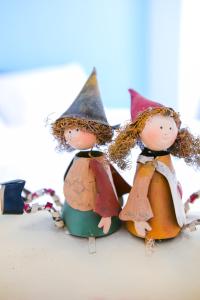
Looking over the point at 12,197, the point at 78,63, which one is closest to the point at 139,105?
the point at 12,197

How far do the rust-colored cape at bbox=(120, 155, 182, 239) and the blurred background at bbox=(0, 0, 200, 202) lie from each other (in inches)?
10.7

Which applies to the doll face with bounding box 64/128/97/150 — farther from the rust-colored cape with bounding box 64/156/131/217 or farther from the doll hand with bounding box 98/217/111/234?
the doll hand with bounding box 98/217/111/234

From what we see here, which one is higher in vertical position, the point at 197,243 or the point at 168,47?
the point at 168,47

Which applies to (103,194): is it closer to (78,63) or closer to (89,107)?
(89,107)

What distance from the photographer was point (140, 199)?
1.55 ft

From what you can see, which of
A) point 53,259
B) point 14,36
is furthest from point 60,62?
point 53,259

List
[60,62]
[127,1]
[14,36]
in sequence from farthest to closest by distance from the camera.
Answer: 1. [127,1]
2. [60,62]
3. [14,36]

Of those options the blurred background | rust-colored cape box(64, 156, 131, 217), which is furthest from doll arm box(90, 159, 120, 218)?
the blurred background

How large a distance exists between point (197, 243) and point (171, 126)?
20 cm

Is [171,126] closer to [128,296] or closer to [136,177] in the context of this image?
[136,177]

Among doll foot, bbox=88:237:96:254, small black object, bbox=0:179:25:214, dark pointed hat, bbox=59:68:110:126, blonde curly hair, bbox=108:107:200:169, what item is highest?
dark pointed hat, bbox=59:68:110:126

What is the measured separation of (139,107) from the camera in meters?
0.48

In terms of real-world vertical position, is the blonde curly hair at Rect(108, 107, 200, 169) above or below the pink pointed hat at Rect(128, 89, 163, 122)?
below

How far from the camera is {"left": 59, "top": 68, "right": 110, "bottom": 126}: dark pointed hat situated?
0.49 m
